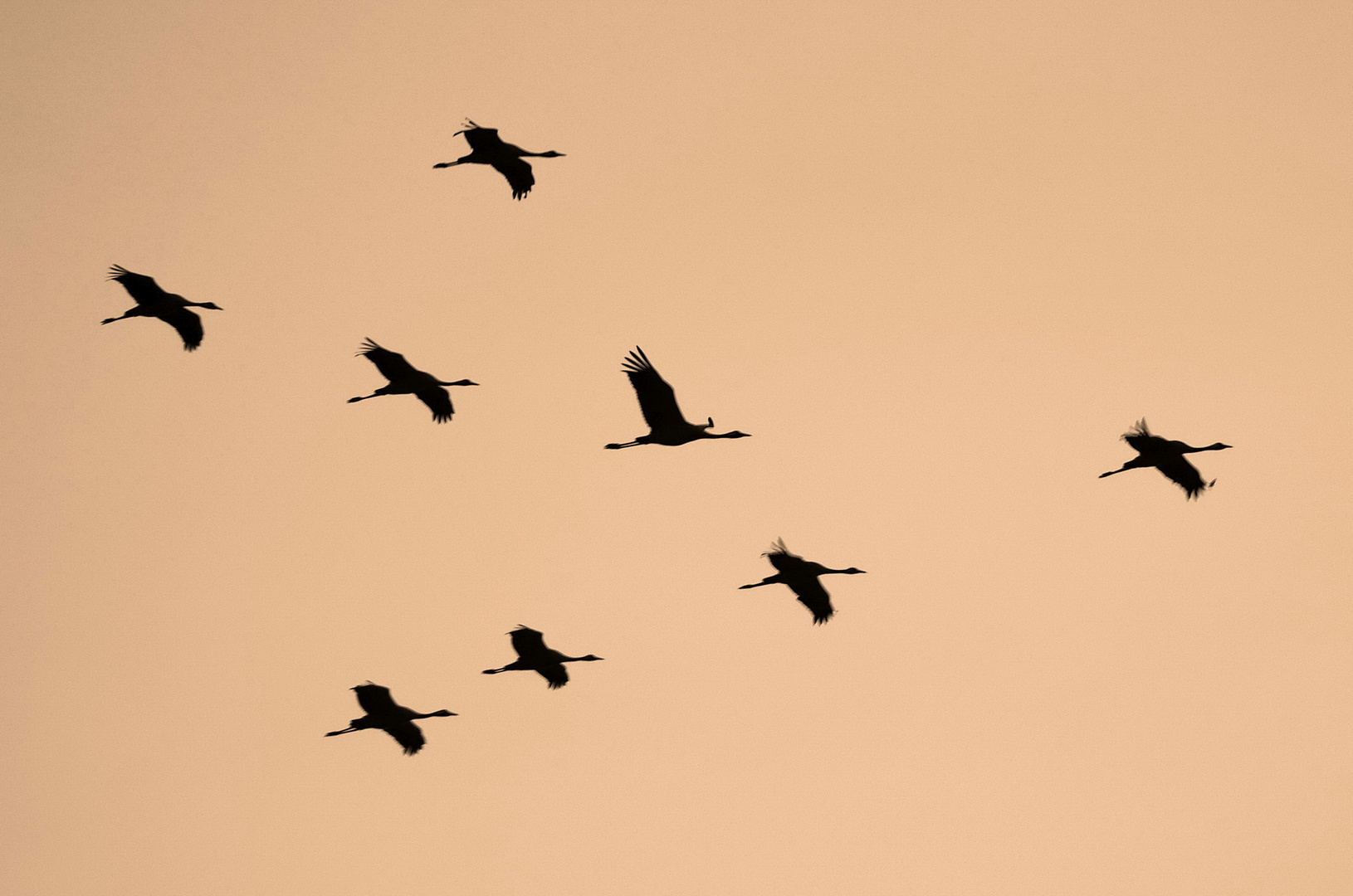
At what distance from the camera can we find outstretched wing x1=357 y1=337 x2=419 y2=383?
1966cm

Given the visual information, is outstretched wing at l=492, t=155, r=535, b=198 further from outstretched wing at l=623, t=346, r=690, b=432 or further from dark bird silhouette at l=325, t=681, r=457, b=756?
dark bird silhouette at l=325, t=681, r=457, b=756

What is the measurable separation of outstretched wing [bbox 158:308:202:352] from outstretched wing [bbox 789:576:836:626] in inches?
321

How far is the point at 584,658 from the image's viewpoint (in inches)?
908

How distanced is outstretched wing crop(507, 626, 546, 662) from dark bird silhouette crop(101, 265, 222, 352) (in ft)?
18.0

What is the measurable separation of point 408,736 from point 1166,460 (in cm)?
1092

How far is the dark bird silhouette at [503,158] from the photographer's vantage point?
20406 mm

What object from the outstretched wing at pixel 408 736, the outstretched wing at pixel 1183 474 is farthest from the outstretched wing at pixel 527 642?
the outstretched wing at pixel 1183 474

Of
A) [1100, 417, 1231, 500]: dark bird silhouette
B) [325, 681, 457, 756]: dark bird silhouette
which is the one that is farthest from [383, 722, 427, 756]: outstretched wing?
[1100, 417, 1231, 500]: dark bird silhouette

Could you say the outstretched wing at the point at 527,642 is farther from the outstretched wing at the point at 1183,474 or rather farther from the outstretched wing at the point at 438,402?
the outstretched wing at the point at 1183,474

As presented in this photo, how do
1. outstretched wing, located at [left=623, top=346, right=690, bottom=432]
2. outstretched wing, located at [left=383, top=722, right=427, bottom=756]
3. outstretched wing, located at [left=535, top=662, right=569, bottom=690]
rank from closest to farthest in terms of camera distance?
outstretched wing, located at [left=623, top=346, right=690, bottom=432]
outstretched wing, located at [left=535, top=662, right=569, bottom=690]
outstretched wing, located at [left=383, top=722, right=427, bottom=756]

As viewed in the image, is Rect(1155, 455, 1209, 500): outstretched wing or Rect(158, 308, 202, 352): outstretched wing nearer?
Rect(1155, 455, 1209, 500): outstretched wing

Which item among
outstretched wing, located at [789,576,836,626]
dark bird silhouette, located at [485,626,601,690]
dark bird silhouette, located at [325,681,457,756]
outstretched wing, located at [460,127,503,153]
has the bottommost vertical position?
dark bird silhouette, located at [325,681,457,756]

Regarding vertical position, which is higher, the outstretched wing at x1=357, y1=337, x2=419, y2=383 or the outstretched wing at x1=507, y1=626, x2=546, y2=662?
the outstretched wing at x1=357, y1=337, x2=419, y2=383

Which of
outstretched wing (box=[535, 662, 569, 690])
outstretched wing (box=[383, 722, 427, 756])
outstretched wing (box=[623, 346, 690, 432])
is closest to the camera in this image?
outstretched wing (box=[623, 346, 690, 432])
